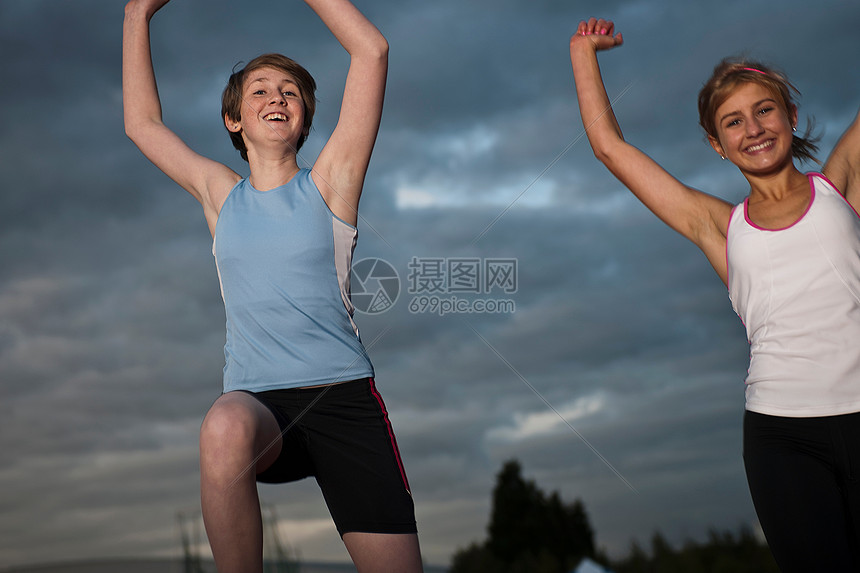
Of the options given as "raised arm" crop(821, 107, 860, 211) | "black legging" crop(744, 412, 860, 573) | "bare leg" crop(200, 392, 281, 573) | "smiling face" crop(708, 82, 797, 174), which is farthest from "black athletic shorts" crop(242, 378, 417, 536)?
"raised arm" crop(821, 107, 860, 211)

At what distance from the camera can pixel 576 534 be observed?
928 inches

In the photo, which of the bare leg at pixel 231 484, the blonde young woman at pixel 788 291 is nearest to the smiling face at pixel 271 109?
the bare leg at pixel 231 484

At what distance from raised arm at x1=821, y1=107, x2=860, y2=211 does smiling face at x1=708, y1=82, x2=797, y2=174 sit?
170mm

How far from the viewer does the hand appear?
11.4 ft

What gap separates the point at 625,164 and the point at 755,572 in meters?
10.6

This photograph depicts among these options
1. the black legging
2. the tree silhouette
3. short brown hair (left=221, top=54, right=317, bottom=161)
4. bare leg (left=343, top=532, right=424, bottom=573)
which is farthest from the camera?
the tree silhouette

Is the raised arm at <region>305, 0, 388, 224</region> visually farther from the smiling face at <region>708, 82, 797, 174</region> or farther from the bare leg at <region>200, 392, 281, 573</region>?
the smiling face at <region>708, 82, 797, 174</region>

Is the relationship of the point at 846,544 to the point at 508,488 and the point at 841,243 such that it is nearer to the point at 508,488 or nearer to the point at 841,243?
the point at 841,243

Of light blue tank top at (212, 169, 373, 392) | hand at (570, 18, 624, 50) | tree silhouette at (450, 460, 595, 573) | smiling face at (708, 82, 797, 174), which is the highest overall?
hand at (570, 18, 624, 50)

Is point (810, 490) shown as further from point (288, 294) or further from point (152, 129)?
point (152, 129)

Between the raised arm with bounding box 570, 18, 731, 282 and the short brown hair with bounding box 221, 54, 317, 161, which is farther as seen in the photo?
the short brown hair with bounding box 221, 54, 317, 161

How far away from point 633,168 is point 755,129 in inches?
19.6

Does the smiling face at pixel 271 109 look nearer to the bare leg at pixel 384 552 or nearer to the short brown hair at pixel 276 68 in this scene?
the short brown hair at pixel 276 68

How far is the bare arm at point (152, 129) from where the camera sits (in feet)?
10.5
